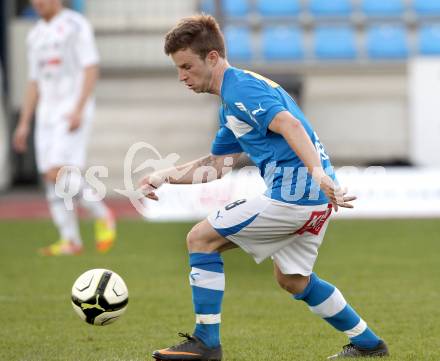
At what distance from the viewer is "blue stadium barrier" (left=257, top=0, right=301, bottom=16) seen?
64.3ft

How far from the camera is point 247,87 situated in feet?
14.3

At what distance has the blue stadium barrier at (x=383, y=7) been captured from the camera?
19.5 meters

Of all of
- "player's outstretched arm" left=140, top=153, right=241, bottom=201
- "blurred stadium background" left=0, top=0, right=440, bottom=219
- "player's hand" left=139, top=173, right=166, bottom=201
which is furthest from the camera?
"blurred stadium background" left=0, top=0, right=440, bottom=219

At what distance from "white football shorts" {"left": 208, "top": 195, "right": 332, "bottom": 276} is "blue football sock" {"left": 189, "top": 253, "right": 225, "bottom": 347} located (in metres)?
0.14

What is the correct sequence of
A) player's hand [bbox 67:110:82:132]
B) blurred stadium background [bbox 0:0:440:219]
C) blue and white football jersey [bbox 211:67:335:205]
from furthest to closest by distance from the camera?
blurred stadium background [bbox 0:0:440:219] → player's hand [bbox 67:110:82:132] → blue and white football jersey [bbox 211:67:335:205]

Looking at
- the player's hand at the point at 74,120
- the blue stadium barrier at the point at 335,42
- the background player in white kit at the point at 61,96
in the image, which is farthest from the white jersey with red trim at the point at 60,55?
the blue stadium barrier at the point at 335,42

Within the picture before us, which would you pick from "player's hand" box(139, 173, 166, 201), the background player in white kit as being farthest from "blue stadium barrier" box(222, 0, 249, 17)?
"player's hand" box(139, 173, 166, 201)

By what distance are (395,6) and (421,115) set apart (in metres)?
4.12

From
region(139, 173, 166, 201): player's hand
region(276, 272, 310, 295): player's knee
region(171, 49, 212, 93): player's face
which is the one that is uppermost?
region(171, 49, 212, 93): player's face

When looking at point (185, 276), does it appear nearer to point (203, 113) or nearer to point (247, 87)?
point (247, 87)

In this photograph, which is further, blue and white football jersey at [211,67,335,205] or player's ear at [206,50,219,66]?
player's ear at [206,50,219,66]

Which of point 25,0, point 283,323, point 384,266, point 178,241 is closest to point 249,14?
point 25,0

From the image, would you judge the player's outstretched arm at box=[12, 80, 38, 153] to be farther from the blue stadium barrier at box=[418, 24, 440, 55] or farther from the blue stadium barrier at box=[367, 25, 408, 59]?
the blue stadium barrier at box=[418, 24, 440, 55]

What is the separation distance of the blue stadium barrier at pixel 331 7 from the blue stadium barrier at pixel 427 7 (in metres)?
1.32
